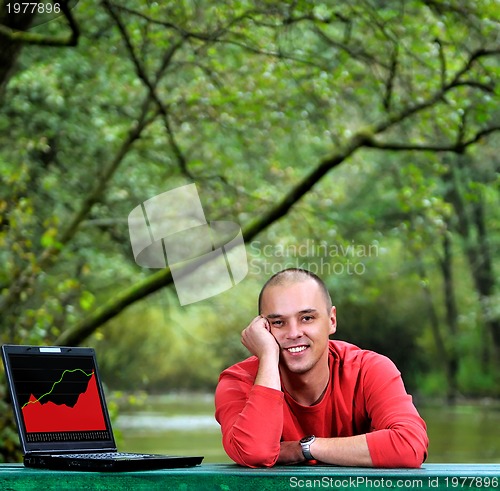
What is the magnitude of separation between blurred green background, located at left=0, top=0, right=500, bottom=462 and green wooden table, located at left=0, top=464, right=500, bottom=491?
6193 mm

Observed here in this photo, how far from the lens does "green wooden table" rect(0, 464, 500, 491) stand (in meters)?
2.72

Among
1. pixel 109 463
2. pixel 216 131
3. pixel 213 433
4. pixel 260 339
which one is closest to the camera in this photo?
pixel 109 463

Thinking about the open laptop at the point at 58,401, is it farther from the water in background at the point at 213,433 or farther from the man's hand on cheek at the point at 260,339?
the water in background at the point at 213,433

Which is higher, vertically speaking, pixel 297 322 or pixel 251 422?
pixel 297 322

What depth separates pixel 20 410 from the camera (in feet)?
10.3

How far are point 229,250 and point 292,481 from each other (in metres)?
8.89

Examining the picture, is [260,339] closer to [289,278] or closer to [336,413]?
[289,278]

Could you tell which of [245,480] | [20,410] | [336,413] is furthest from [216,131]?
[245,480]

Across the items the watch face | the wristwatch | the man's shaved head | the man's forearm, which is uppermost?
the man's shaved head

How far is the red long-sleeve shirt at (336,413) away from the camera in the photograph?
3.18 meters

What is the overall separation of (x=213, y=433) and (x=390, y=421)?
16.4 meters

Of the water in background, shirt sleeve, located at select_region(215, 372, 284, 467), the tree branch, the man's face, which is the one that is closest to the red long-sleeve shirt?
shirt sleeve, located at select_region(215, 372, 284, 467)

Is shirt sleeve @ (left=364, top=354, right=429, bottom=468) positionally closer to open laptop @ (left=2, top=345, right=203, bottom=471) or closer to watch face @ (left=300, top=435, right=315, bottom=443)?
watch face @ (left=300, top=435, right=315, bottom=443)

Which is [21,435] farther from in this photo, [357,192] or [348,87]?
[357,192]
